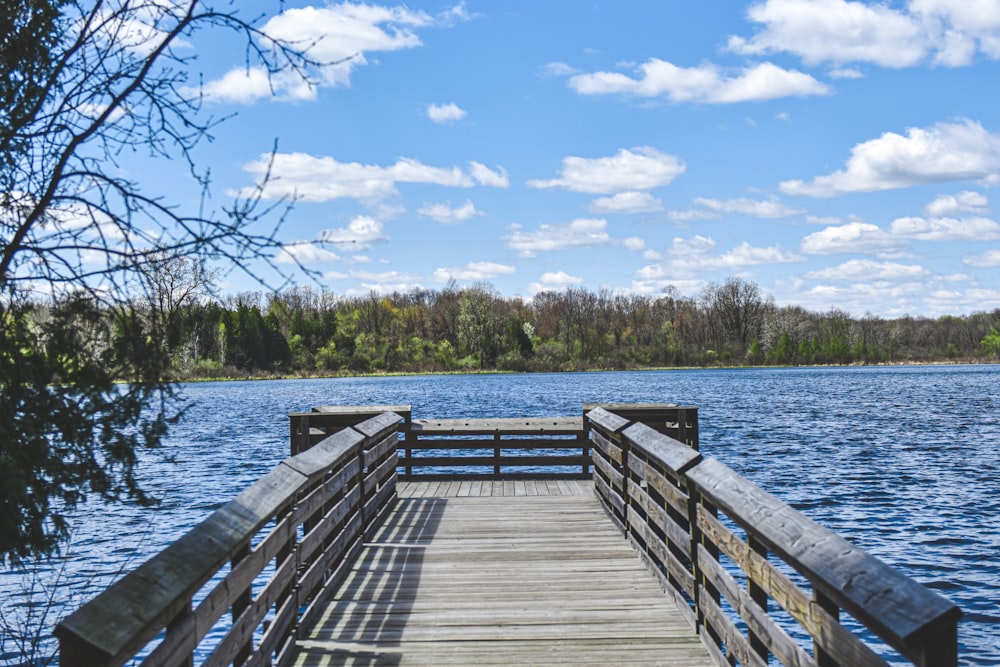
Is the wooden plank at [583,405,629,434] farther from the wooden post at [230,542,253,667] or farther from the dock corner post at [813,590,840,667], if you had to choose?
the dock corner post at [813,590,840,667]

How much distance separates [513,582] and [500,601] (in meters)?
0.52

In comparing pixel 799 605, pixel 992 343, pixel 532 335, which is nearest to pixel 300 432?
pixel 799 605

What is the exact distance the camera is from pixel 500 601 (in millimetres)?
5930

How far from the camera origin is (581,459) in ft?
40.1

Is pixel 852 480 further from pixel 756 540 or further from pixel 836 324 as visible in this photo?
pixel 836 324

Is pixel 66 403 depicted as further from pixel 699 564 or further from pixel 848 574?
pixel 699 564

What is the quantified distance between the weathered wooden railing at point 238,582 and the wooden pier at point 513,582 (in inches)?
0.4

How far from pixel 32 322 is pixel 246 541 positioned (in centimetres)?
144

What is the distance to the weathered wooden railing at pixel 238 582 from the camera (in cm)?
258

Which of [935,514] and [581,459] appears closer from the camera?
[581,459]

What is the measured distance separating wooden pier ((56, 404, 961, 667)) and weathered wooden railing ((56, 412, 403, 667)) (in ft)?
0.04

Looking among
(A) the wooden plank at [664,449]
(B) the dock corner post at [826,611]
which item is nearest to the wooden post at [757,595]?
(B) the dock corner post at [826,611]

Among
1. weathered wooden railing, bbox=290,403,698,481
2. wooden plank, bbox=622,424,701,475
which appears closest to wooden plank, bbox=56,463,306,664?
wooden plank, bbox=622,424,701,475

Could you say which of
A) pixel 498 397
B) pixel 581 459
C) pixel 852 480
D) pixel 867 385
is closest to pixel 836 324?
pixel 867 385
